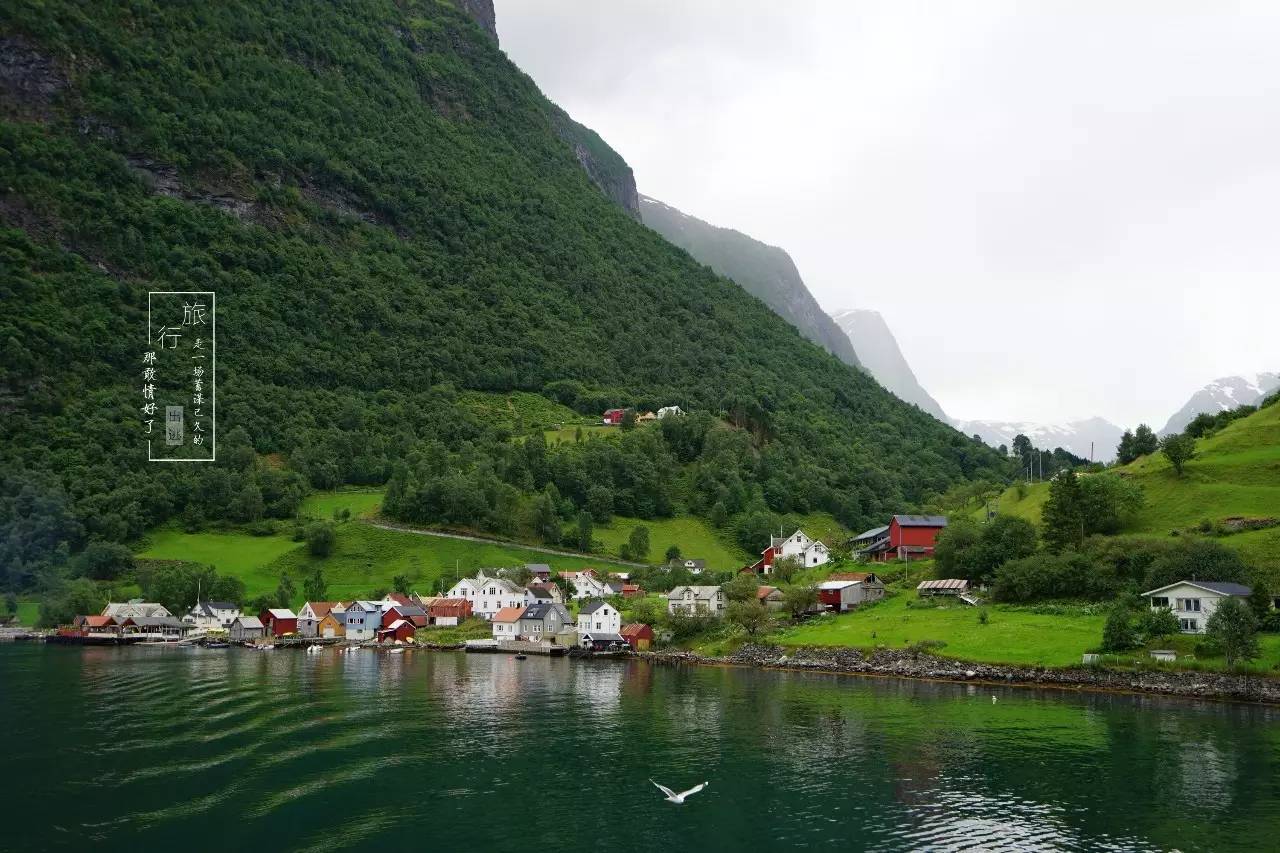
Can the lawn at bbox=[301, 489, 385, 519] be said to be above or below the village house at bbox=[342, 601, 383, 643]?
above

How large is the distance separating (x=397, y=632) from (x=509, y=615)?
1500 cm

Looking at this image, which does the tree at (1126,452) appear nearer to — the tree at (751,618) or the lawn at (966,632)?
the lawn at (966,632)

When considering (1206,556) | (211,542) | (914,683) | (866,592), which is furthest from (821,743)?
(211,542)

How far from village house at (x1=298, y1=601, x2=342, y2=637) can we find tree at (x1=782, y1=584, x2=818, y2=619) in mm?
62689

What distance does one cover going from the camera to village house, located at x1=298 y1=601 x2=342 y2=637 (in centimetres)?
13200

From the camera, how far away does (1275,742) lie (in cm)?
5222

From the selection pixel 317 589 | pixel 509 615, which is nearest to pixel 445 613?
pixel 509 615

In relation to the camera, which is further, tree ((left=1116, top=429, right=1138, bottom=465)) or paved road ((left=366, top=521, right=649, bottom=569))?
paved road ((left=366, top=521, right=649, bottom=569))

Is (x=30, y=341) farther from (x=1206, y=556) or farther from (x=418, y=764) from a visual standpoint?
(x=1206, y=556)

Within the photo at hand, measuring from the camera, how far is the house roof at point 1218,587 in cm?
7525

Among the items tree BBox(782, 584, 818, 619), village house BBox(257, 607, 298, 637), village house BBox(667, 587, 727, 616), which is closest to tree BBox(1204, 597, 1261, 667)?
tree BBox(782, 584, 818, 619)

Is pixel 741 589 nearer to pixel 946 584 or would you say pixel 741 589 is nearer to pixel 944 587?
pixel 944 587

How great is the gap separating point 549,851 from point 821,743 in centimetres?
2285

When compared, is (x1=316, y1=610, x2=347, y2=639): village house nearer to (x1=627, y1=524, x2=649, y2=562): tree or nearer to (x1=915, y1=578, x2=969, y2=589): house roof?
(x1=627, y1=524, x2=649, y2=562): tree
